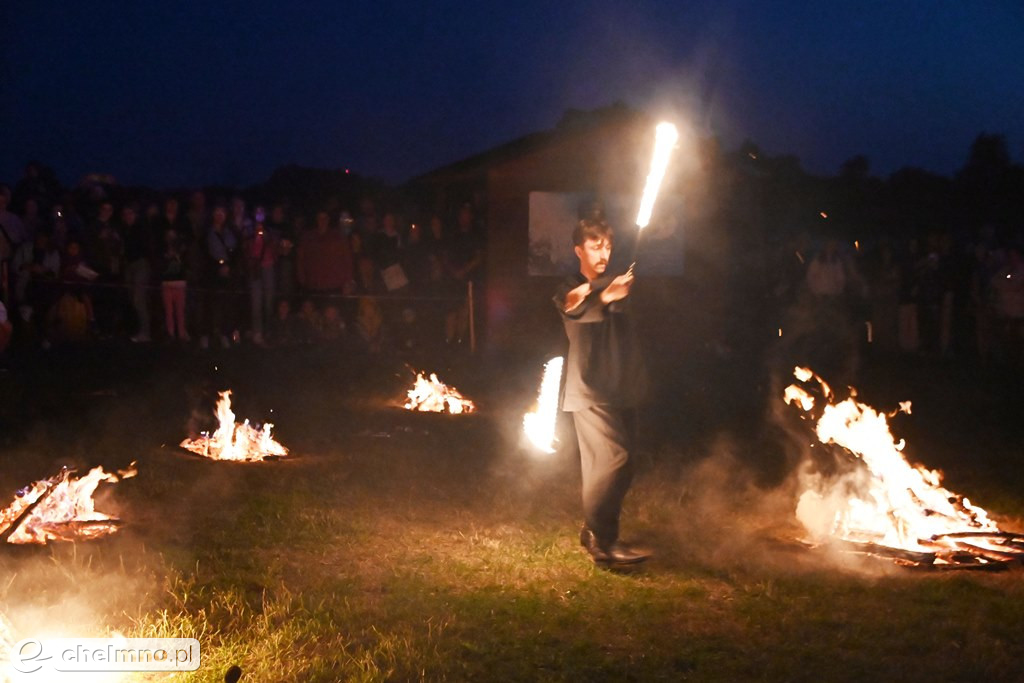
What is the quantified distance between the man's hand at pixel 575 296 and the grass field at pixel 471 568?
63.7 inches

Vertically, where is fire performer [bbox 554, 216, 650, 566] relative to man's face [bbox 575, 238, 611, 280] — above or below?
below

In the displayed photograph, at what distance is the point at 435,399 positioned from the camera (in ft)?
43.8

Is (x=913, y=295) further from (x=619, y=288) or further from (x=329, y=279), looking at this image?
(x=619, y=288)

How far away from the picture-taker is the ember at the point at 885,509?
713cm

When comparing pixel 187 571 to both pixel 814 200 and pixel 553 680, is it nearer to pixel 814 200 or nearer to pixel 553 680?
pixel 553 680

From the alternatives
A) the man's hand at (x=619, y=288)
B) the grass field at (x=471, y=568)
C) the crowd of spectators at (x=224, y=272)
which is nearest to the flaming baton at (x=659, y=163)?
the man's hand at (x=619, y=288)

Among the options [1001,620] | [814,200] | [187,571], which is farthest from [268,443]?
[814,200]

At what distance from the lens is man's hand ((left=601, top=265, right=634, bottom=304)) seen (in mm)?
6750

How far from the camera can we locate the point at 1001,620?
5.97 metres

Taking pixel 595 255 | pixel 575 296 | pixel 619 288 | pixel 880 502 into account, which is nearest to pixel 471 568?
pixel 575 296

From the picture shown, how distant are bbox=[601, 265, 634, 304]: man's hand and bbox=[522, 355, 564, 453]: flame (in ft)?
1.98

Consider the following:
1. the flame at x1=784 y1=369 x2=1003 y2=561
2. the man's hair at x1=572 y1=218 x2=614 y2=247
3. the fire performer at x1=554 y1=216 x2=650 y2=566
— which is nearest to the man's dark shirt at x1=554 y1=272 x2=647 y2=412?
the fire performer at x1=554 y1=216 x2=650 y2=566

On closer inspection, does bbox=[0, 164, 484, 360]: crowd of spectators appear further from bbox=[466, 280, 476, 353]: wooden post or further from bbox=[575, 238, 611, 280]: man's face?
bbox=[575, 238, 611, 280]: man's face

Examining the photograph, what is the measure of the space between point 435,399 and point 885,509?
6824 mm
